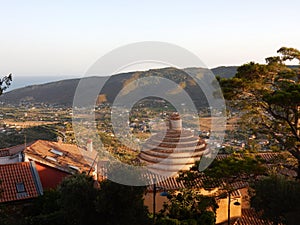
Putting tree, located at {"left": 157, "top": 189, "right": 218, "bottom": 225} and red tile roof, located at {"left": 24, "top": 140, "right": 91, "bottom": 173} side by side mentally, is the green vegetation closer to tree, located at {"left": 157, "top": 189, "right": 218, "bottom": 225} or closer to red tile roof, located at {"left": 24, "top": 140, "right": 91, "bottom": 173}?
red tile roof, located at {"left": 24, "top": 140, "right": 91, "bottom": 173}

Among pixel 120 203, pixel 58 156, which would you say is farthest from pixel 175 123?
pixel 58 156

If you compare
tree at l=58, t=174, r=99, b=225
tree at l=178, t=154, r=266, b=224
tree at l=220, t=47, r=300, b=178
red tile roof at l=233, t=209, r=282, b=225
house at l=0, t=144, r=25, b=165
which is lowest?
red tile roof at l=233, t=209, r=282, b=225

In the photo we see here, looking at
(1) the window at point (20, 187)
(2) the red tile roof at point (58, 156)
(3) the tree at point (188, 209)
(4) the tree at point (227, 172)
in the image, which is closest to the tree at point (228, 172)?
(4) the tree at point (227, 172)

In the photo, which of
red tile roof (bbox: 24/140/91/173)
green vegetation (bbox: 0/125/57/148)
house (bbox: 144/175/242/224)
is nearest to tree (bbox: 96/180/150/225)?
house (bbox: 144/175/242/224)

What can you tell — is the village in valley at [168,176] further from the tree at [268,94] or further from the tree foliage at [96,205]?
the tree at [268,94]

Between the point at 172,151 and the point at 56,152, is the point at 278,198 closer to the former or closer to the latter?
the point at 172,151

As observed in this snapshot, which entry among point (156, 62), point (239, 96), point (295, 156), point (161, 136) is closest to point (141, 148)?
point (161, 136)
